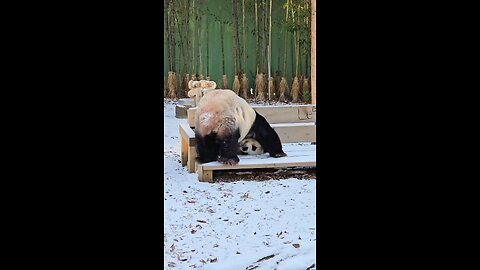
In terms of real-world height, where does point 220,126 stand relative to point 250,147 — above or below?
above

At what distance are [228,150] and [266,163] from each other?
19cm

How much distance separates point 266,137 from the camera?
300 centimetres

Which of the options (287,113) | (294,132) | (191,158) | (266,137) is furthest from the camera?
(287,113)

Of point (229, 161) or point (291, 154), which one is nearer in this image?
point (229, 161)

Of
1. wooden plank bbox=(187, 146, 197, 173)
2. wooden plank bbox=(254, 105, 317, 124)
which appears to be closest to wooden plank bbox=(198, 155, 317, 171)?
wooden plank bbox=(187, 146, 197, 173)

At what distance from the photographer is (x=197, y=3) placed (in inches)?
195

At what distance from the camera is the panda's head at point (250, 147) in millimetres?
3025

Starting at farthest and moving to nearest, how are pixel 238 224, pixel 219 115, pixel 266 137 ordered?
pixel 266 137, pixel 219 115, pixel 238 224

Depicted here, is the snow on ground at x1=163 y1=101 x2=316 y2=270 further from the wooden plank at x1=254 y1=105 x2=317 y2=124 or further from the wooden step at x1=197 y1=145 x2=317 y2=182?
the wooden plank at x1=254 y1=105 x2=317 y2=124

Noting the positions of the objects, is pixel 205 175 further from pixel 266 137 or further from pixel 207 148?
pixel 266 137

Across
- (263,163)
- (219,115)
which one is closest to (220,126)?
(219,115)
